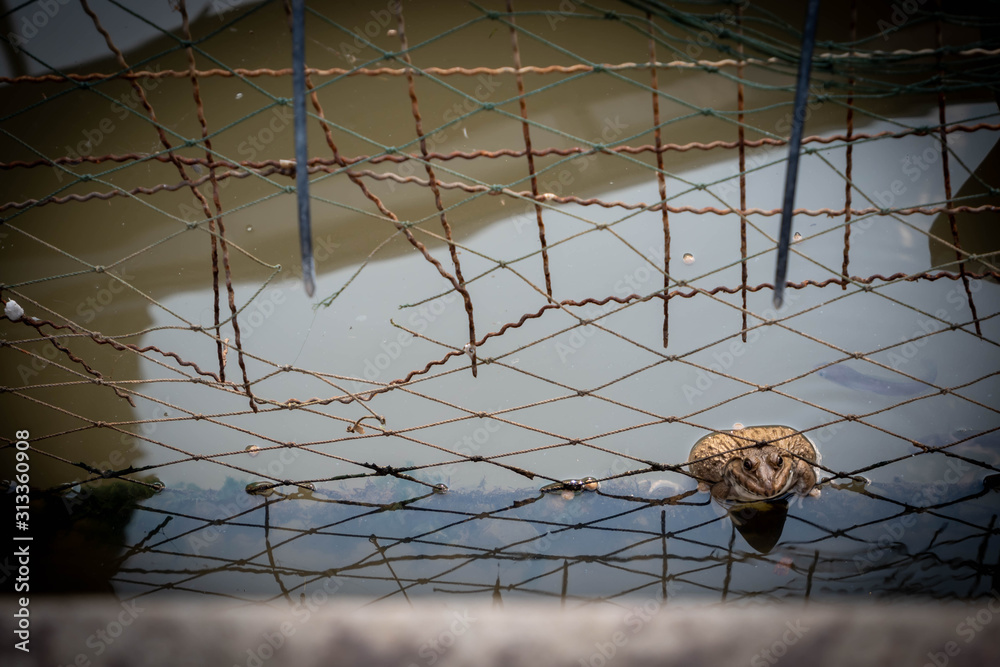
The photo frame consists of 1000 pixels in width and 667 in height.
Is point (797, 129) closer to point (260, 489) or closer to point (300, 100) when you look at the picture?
point (300, 100)

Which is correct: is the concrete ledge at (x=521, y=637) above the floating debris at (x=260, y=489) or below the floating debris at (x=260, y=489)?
below

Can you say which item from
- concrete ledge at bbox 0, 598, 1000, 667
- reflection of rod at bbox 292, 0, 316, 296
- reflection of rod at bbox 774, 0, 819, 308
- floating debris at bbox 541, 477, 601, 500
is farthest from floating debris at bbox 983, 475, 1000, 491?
reflection of rod at bbox 292, 0, 316, 296

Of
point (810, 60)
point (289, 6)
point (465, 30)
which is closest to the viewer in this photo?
point (810, 60)

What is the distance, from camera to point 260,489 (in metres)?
3.24

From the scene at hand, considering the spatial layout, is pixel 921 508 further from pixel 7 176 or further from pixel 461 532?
pixel 7 176

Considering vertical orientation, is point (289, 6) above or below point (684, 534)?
above

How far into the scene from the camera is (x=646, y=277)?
149 inches

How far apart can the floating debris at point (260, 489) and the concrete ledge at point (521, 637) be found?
0.64 metres

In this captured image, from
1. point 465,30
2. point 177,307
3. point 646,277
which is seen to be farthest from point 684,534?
point 465,30

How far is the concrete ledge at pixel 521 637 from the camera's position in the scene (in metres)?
2.46

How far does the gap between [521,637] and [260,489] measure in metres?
1.45

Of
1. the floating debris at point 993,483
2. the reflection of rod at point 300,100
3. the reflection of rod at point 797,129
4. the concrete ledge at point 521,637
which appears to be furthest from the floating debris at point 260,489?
the floating debris at point 993,483

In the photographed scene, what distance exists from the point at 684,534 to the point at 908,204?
2.35 meters

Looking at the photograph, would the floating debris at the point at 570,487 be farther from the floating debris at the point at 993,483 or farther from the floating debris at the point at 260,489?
the floating debris at the point at 993,483
